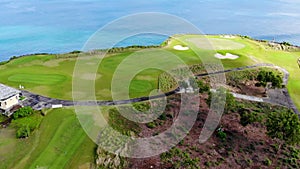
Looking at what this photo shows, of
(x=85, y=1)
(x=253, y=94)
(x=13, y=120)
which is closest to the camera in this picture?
(x=13, y=120)

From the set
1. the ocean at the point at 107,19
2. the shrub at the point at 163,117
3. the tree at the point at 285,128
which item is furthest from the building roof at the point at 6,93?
the ocean at the point at 107,19

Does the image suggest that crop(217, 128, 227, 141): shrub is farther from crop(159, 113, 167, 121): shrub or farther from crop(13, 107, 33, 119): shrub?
crop(13, 107, 33, 119): shrub

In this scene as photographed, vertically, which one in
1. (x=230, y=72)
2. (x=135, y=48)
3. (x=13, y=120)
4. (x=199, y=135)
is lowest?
(x=199, y=135)

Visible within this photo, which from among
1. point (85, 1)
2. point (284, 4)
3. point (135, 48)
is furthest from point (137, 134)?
point (284, 4)

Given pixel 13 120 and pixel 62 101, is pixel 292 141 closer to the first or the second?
pixel 62 101

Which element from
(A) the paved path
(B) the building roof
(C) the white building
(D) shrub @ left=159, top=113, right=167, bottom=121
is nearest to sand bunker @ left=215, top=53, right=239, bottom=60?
(A) the paved path

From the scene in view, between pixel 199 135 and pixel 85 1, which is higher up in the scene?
pixel 85 1
